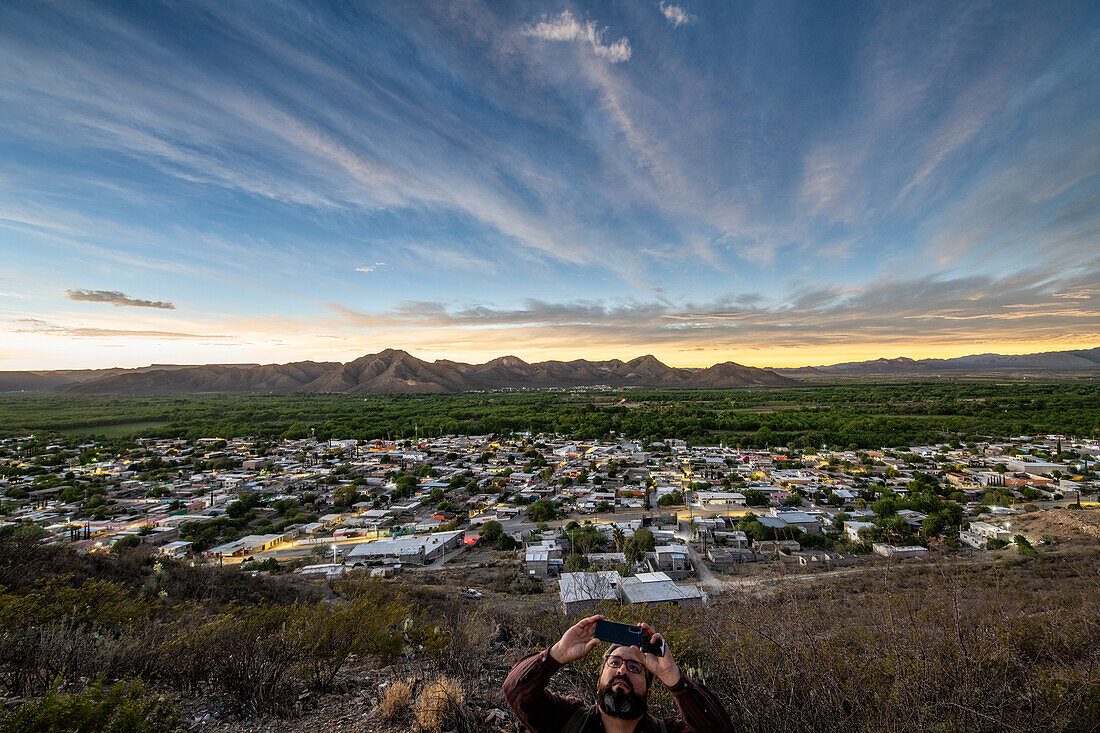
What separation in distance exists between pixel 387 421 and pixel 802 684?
5829 cm

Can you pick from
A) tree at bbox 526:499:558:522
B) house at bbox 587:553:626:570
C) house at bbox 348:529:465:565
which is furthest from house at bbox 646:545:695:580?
house at bbox 348:529:465:565

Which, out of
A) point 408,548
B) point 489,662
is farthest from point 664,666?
point 408,548

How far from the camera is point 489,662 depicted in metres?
4.57

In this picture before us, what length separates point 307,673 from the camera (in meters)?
3.89

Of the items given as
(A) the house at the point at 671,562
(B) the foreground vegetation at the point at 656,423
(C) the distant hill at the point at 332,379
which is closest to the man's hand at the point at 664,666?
(A) the house at the point at 671,562

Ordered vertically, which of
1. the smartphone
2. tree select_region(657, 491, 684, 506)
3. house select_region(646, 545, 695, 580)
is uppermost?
the smartphone

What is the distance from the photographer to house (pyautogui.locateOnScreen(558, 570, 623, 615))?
8.70m

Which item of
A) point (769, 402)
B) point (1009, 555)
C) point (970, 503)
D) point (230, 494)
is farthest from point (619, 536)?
point (769, 402)

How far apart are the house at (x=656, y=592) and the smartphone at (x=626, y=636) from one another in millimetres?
7987

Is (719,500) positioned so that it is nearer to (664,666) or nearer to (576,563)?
(576,563)

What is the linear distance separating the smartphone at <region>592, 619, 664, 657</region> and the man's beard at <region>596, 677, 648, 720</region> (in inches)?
5.6

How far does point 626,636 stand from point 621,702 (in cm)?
24

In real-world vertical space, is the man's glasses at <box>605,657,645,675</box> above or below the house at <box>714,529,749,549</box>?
above

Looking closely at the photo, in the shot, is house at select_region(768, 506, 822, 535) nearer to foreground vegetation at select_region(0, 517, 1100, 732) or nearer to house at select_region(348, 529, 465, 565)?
foreground vegetation at select_region(0, 517, 1100, 732)
